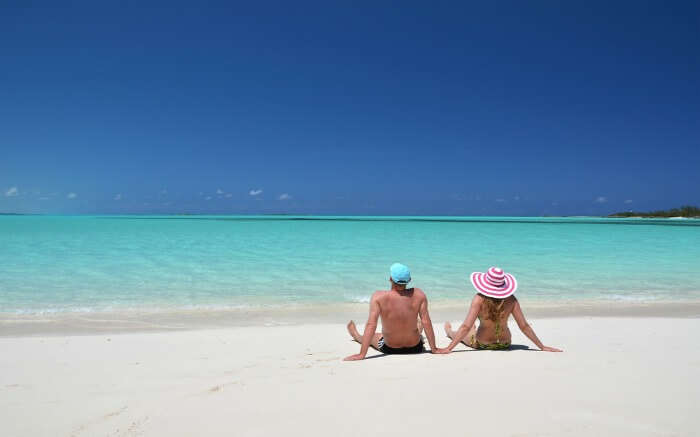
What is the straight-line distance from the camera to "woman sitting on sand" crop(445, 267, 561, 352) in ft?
14.9

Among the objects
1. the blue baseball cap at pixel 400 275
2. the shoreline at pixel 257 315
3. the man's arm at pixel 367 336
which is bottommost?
the shoreline at pixel 257 315

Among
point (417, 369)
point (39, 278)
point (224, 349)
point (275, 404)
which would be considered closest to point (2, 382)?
point (224, 349)

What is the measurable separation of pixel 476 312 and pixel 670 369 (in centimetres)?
180

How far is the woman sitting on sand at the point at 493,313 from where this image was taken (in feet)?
14.9

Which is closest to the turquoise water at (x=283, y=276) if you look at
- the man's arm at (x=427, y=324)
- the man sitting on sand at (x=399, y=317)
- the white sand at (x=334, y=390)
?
the white sand at (x=334, y=390)

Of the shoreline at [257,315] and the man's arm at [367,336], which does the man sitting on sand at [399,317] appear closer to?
the man's arm at [367,336]

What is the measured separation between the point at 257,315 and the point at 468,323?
4084 millimetres

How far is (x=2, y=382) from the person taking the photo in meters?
3.82

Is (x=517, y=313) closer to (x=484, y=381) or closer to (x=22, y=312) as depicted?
(x=484, y=381)

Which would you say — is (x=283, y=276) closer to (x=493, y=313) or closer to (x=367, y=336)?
(x=367, y=336)

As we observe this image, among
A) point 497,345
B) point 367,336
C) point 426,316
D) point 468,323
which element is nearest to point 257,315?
point 367,336

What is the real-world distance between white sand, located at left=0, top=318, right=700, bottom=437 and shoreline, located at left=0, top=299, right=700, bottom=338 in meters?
1.07

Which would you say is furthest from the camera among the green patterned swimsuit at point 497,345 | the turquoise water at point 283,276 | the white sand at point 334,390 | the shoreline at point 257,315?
the turquoise water at point 283,276

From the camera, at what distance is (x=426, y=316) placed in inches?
179
